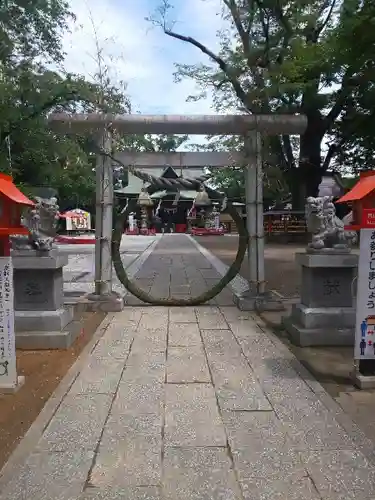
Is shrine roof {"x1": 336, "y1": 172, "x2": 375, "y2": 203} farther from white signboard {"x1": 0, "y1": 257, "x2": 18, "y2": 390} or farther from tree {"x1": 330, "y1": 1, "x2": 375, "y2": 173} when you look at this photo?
tree {"x1": 330, "y1": 1, "x2": 375, "y2": 173}

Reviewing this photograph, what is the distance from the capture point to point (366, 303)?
171 inches

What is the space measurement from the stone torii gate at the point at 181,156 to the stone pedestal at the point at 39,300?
6.30ft

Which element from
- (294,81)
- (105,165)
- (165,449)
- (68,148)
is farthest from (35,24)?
(165,449)

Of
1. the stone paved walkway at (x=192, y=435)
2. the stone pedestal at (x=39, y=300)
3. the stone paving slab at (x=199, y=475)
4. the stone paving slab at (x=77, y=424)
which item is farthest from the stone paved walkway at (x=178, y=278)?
the stone paving slab at (x=199, y=475)

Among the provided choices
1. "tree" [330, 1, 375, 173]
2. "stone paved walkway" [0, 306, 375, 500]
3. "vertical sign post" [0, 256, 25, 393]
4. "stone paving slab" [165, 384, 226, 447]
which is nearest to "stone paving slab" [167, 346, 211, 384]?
"stone paved walkway" [0, 306, 375, 500]

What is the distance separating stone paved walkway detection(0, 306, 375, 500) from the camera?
275 centimetres

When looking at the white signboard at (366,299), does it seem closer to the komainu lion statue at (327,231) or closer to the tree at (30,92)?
the komainu lion statue at (327,231)

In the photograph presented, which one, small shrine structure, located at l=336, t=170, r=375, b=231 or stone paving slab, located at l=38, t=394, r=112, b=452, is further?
small shrine structure, located at l=336, t=170, r=375, b=231

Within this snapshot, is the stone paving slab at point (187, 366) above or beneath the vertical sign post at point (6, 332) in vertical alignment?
beneath

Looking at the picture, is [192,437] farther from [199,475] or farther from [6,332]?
[6,332]

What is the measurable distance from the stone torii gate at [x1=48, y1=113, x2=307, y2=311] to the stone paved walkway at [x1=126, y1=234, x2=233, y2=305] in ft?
2.46

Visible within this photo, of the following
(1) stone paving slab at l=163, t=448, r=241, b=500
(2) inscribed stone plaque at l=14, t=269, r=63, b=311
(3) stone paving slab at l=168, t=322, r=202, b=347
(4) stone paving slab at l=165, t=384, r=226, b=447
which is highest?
(2) inscribed stone plaque at l=14, t=269, r=63, b=311

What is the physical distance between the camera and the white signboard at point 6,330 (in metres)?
4.21

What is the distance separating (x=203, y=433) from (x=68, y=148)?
15796mm
